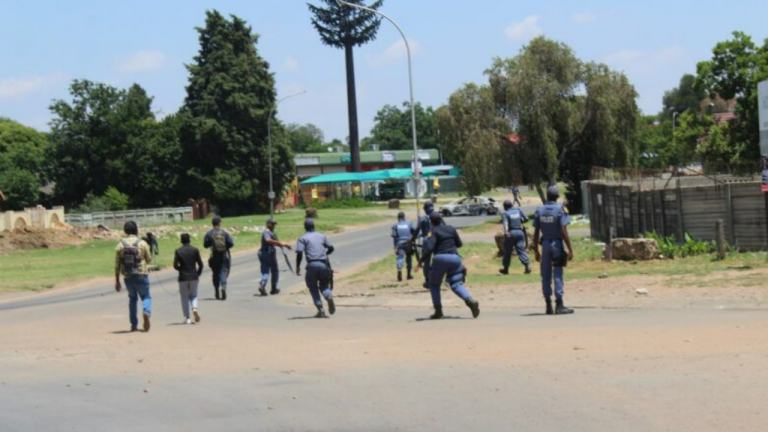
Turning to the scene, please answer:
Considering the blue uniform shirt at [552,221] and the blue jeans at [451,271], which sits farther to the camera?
the blue jeans at [451,271]

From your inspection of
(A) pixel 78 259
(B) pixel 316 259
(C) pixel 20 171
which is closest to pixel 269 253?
(B) pixel 316 259

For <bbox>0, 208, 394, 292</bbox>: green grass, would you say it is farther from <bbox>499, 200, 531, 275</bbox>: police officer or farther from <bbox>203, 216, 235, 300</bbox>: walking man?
<bbox>499, 200, 531, 275</bbox>: police officer

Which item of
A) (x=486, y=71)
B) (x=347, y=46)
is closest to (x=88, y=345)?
(x=486, y=71)

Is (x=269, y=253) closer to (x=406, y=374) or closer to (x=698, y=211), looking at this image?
(x=698, y=211)

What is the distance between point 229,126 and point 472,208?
22.4 m

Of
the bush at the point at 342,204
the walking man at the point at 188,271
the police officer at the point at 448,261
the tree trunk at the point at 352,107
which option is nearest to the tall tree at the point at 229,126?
the bush at the point at 342,204

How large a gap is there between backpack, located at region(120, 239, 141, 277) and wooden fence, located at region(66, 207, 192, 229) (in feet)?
160

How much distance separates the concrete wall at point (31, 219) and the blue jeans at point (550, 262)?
126 ft

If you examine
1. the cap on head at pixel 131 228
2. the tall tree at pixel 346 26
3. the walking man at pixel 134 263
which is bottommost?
the walking man at pixel 134 263

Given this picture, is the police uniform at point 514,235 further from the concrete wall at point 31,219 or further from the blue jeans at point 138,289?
the concrete wall at point 31,219

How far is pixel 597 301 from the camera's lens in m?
16.0

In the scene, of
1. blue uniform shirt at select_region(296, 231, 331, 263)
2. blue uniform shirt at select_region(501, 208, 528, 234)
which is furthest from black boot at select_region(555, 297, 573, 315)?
blue uniform shirt at select_region(501, 208, 528, 234)

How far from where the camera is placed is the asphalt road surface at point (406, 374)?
303 inches

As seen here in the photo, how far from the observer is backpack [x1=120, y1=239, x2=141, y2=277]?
14938 mm
